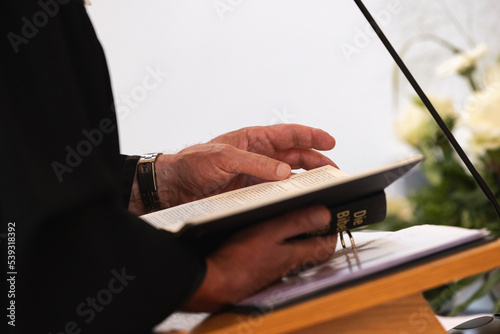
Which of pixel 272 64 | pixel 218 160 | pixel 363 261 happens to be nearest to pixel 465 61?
pixel 272 64

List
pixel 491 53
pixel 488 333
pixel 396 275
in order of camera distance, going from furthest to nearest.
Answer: pixel 491 53
pixel 488 333
pixel 396 275

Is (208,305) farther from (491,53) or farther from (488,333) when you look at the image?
(491,53)

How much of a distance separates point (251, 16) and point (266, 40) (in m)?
0.09

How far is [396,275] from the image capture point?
501 millimetres

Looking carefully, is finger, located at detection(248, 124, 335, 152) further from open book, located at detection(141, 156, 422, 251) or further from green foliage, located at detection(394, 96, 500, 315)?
green foliage, located at detection(394, 96, 500, 315)

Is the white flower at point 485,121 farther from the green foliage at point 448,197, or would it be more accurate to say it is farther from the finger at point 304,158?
the finger at point 304,158

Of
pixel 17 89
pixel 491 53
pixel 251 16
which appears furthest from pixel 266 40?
pixel 17 89

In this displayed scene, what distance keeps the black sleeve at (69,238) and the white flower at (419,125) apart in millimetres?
1070

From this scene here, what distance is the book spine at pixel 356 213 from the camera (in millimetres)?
605

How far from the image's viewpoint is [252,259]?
0.55 m

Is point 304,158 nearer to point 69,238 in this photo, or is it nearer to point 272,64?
point 69,238

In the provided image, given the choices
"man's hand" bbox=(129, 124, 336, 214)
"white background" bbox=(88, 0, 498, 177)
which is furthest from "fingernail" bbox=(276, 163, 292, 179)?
"white background" bbox=(88, 0, 498, 177)

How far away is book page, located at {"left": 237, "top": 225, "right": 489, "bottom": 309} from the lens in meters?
0.50

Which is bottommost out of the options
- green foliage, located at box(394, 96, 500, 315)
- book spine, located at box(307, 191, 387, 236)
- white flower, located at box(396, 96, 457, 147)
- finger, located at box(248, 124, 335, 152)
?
green foliage, located at box(394, 96, 500, 315)
